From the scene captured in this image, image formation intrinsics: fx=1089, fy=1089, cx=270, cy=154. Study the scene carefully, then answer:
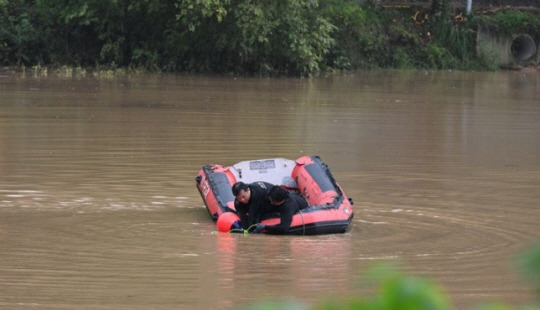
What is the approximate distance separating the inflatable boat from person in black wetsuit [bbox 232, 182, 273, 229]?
12 centimetres

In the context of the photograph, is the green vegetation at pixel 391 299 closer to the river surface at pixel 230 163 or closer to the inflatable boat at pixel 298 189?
the river surface at pixel 230 163

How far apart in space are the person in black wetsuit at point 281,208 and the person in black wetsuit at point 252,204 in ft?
0.30

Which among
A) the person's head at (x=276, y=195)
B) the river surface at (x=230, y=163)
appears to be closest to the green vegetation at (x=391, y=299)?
the river surface at (x=230, y=163)

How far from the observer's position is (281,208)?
11000 millimetres

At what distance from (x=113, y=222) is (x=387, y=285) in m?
10.5

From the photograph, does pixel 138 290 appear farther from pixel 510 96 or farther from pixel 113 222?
pixel 510 96

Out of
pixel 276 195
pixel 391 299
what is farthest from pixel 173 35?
pixel 391 299

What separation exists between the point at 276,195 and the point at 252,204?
1.38ft

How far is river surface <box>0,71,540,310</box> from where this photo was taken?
837 centimetres

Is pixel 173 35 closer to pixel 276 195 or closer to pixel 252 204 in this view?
pixel 252 204

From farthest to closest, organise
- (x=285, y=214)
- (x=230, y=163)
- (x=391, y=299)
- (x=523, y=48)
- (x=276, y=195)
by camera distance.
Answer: (x=523, y=48) → (x=230, y=163) → (x=285, y=214) → (x=276, y=195) → (x=391, y=299)

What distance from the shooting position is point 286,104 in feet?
84.1

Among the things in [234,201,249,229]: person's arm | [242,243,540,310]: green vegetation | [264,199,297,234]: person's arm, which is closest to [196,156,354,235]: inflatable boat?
[264,199,297,234]: person's arm

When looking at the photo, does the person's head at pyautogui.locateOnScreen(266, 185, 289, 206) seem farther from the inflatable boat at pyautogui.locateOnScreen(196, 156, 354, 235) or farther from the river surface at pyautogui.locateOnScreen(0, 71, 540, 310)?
the river surface at pyautogui.locateOnScreen(0, 71, 540, 310)
